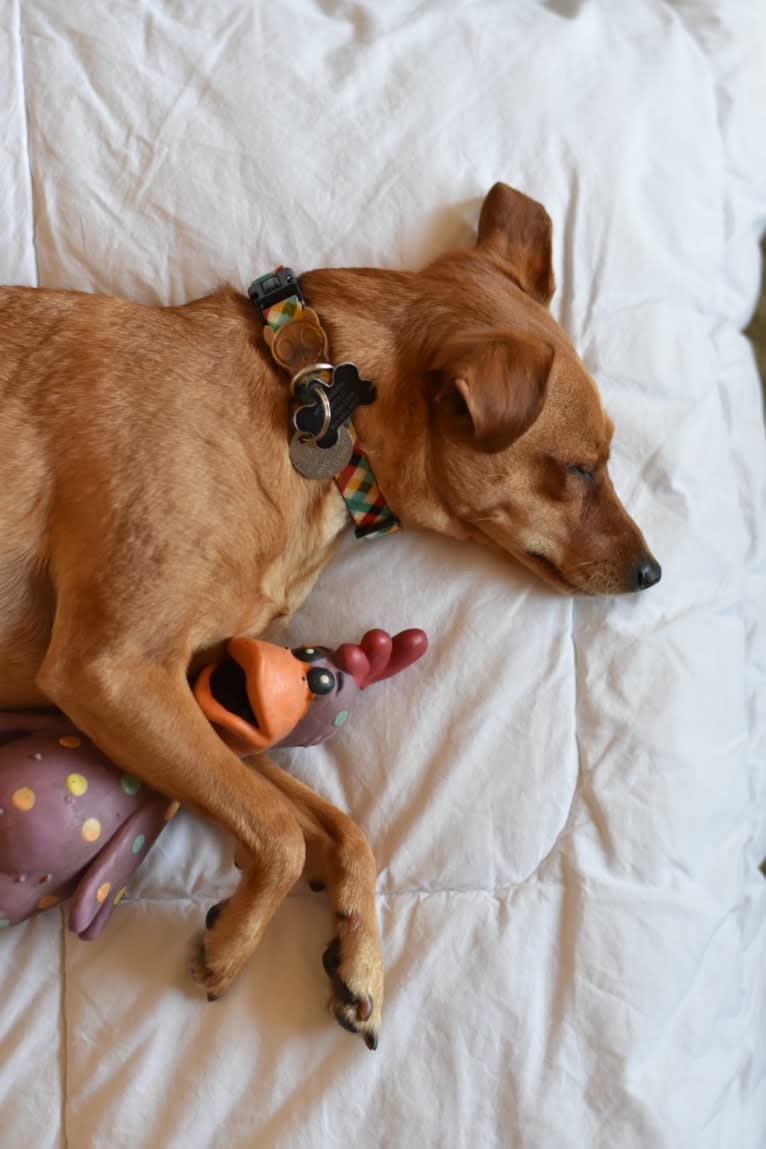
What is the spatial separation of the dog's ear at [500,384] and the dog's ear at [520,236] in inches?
16.8

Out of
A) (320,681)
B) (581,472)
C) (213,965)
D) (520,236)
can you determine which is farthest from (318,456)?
(213,965)

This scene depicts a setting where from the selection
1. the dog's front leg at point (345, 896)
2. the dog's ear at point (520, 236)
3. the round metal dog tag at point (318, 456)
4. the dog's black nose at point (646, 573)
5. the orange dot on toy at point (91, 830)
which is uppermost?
the dog's ear at point (520, 236)

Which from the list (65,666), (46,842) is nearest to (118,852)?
(46,842)

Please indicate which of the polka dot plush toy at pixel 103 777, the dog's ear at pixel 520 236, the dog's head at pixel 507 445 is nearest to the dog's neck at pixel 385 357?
the dog's head at pixel 507 445

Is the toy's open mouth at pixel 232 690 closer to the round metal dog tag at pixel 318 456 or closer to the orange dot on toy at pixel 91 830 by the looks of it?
the orange dot on toy at pixel 91 830

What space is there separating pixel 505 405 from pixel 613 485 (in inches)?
22.0

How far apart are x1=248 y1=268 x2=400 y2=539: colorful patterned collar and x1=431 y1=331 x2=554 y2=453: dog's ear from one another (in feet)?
0.79

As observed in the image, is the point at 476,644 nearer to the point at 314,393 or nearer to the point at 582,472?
the point at 582,472

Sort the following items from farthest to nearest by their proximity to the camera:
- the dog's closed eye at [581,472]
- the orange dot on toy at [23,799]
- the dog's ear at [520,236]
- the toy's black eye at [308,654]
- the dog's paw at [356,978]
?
the dog's ear at [520,236]
the dog's closed eye at [581,472]
the toy's black eye at [308,654]
the dog's paw at [356,978]
the orange dot on toy at [23,799]

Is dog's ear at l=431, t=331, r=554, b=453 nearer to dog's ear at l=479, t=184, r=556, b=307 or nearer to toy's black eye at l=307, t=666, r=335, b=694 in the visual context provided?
dog's ear at l=479, t=184, r=556, b=307

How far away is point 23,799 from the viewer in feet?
6.48

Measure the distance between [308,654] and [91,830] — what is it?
56cm

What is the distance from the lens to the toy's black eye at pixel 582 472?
91.7 inches

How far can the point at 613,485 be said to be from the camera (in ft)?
8.12
